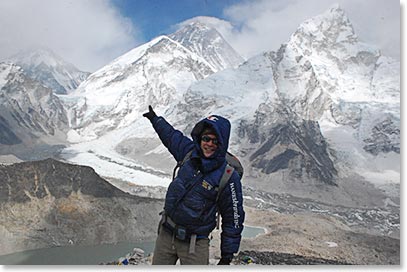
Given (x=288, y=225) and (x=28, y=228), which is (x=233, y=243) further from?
(x=288, y=225)

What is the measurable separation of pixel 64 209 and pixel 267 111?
39.7 meters

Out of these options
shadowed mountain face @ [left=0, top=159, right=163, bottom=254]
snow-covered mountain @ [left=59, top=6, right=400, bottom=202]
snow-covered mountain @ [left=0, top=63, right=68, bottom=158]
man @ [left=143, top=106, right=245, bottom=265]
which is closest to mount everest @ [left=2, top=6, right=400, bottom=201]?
snow-covered mountain @ [left=59, top=6, right=400, bottom=202]

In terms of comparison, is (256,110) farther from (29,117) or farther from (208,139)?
(208,139)

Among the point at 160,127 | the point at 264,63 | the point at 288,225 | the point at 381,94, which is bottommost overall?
the point at 288,225

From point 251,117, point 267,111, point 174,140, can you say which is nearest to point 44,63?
point 174,140

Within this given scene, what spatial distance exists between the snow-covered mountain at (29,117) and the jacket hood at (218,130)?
950 inches

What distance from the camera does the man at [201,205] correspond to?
206cm

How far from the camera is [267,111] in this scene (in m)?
48.6

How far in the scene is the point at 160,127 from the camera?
7.45 ft

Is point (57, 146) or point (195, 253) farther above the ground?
point (57, 146)

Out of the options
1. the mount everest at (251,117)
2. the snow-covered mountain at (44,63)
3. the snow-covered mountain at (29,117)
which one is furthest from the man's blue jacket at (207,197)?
the snow-covered mountain at (29,117)

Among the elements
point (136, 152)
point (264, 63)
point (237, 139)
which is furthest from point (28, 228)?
point (264, 63)

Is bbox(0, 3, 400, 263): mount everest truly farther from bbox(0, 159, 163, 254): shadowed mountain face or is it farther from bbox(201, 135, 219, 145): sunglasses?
bbox(201, 135, 219, 145): sunglasses

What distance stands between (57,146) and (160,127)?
33830mm
